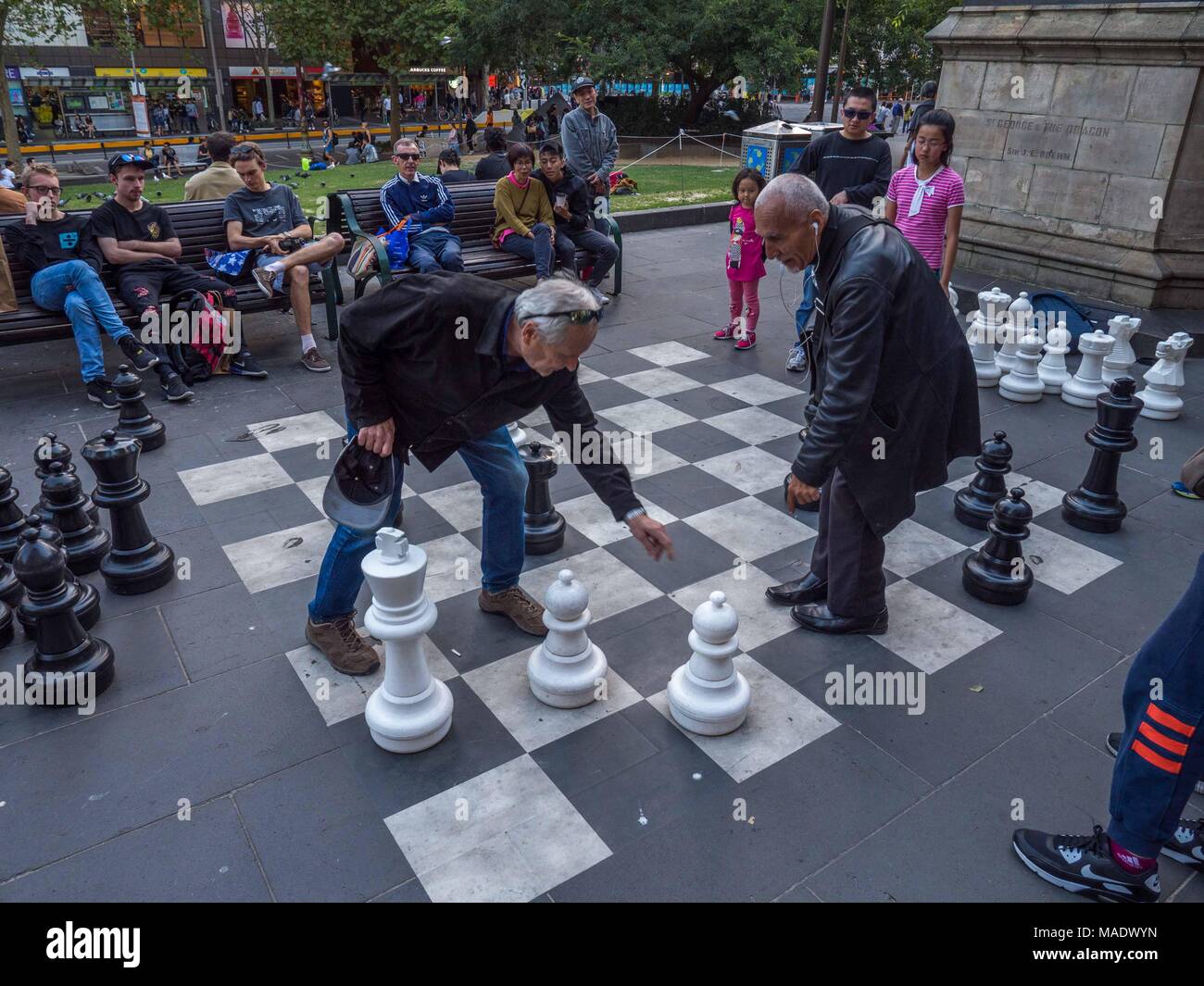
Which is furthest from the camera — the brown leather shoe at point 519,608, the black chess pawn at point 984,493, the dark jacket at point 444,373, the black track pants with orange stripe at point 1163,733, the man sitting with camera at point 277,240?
the man sitting with camera at point 277,240

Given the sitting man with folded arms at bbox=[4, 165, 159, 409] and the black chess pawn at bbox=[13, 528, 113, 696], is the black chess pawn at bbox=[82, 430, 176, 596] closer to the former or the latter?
the black chess pawn at bbox=[13, 528, 113, 696]

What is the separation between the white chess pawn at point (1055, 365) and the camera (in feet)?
20.0

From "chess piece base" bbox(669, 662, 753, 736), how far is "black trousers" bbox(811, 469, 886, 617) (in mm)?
721

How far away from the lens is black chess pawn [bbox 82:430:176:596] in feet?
12.2

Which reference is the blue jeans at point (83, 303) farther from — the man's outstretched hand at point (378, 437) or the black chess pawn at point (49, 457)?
the man's outstretched hand at point (378, 437)

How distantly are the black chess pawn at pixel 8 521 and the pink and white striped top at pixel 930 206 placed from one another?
5.20m

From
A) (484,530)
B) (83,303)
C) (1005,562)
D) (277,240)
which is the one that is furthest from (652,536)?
(277,240)

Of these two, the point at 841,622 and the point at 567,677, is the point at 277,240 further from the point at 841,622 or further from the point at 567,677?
the point at 841,622

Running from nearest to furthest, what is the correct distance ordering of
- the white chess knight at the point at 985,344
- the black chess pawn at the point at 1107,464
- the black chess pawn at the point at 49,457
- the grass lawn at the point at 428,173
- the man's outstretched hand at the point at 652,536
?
the man's outstretched hand at the point at 652,536 < the black chess pawn at the point at 49,457 < the black chess pawn at the point at 1107,464 < the white chess knight at the point at 985,344 < the grass lawn at the point at 428,173

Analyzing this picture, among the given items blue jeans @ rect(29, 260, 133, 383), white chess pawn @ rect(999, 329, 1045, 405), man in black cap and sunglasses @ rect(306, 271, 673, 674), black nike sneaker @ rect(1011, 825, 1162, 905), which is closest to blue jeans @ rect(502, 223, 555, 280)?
blue jeans @ rect(29, 260, 133, 383)

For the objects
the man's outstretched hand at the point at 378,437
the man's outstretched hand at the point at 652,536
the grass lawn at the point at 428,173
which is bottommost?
the grass lawn at the point at 428,173

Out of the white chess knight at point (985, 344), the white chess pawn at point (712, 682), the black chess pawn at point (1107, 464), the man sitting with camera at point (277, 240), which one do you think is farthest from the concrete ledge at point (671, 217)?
the white chess pawn at point (712, 682)

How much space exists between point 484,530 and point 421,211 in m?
4.95
